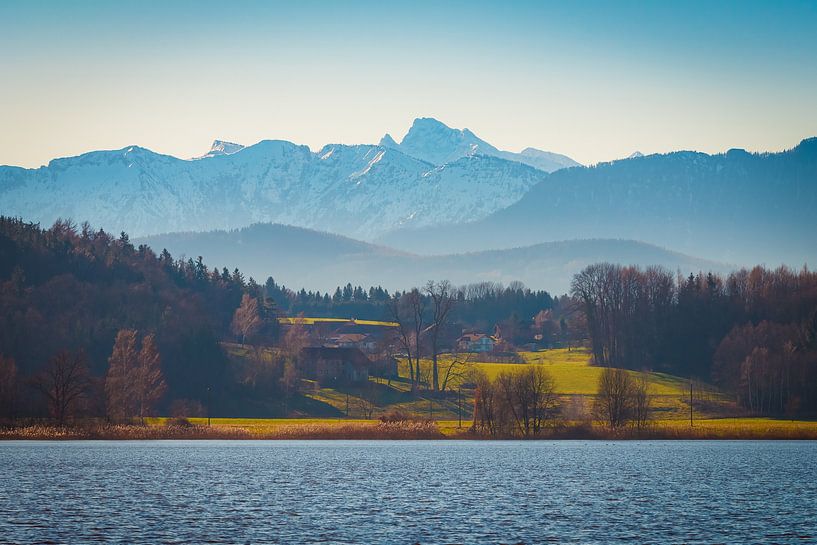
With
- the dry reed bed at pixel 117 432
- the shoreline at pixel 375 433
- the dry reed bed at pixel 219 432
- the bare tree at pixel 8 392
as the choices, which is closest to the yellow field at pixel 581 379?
the shoreline at pixel 375 433

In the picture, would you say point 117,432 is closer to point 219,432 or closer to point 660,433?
point 219,432

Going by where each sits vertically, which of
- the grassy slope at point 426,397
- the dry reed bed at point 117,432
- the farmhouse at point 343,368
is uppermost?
the farmhouse at point 343,368

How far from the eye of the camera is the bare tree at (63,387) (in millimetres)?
128750

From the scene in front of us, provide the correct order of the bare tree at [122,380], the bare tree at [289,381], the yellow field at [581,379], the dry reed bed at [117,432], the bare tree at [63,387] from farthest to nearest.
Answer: the bare tree at [289,381], the yellow field at [581,379], the bare tree at [122,380], the bare tree at [63,387], the dry reed bed at [117,432]

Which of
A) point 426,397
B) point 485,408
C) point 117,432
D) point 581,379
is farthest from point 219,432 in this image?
point 581,379

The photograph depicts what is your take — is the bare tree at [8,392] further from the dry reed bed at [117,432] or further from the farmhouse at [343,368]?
the farmhouse at [343,368]

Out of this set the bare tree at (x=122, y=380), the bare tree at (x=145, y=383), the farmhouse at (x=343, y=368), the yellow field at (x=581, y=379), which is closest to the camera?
the bare tree at (x=122, y=380)

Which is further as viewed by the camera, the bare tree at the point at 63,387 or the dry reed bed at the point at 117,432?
the bare tree at the point at 63,387

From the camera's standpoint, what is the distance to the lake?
51.2m

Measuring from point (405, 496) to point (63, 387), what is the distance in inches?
2906

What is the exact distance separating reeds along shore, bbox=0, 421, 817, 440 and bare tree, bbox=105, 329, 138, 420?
4904mm

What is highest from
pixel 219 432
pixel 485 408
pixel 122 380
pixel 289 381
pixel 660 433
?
pixel 122 380

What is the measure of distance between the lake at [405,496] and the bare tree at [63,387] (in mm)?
15437

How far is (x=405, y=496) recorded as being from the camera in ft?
222
